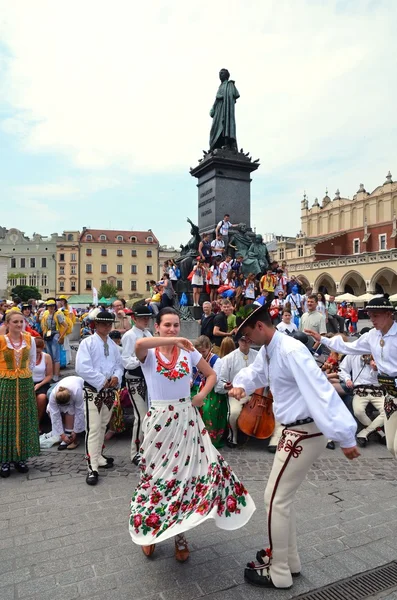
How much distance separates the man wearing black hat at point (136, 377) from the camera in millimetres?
5719

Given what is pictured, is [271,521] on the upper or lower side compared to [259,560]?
upper

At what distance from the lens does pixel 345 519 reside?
13.5 feet

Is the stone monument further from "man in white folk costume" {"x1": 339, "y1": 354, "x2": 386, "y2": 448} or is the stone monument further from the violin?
the violin

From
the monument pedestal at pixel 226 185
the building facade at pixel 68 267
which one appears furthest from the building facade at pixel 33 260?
the monument pedestal at pixel 226 185

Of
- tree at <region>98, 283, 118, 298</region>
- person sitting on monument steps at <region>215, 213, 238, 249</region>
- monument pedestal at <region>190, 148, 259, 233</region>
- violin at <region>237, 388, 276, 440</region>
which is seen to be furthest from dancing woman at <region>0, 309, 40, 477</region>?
tree at <region>98, 283, 118, 298</region>

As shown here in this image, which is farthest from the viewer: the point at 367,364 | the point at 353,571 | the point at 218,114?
the point at 218,114

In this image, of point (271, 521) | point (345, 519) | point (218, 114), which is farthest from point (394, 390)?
point (218, 114)

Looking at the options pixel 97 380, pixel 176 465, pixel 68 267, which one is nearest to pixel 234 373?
pixel 97 380

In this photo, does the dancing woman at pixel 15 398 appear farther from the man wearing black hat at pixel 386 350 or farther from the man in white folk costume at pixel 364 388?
the man in white folk costume at pixel 364 388

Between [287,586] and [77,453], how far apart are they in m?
4.00

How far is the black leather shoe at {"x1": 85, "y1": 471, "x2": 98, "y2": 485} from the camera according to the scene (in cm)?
500

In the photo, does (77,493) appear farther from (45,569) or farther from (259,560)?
(259,560)

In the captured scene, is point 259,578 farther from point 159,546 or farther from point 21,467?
point 21,467

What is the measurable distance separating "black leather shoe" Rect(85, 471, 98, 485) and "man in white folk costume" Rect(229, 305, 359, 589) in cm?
243
